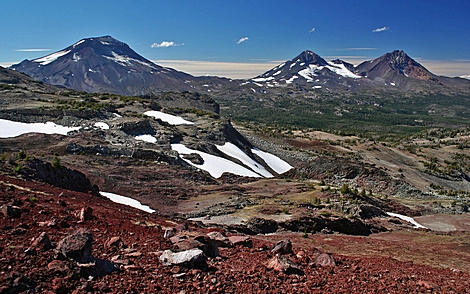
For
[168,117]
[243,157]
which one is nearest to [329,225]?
[243,157]

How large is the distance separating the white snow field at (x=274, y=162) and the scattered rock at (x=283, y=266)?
39288 millimetres

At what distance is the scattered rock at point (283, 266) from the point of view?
7.55 m

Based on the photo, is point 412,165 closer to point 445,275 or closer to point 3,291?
point 445,275

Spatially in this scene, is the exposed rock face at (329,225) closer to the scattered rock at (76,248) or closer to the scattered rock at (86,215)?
the scattered rock at (86,215)

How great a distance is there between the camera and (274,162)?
1982 inches

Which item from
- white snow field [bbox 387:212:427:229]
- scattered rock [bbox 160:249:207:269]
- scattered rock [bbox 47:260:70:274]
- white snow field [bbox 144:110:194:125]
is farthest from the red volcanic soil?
white snow field [bbox 144:110:194:125]

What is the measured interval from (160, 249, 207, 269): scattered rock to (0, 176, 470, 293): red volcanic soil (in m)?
0.13

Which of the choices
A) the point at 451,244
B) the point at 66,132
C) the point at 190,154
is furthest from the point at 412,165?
the point at 66,132

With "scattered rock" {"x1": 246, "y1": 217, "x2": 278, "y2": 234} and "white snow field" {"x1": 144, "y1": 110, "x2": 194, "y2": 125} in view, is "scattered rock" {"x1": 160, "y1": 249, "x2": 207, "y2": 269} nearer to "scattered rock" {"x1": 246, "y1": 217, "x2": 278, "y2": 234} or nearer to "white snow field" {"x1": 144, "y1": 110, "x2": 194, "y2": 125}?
"scattered rock" {"x1": 246, "y1": 217, "x2": 278, "y2": 234}

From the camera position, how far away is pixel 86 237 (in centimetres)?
668

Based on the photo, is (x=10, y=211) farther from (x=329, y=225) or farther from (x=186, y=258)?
(x=329, y=225)

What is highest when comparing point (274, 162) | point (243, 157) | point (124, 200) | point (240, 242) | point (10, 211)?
point (10, 211)

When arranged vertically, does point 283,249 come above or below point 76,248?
below

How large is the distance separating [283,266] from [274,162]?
42.9m
